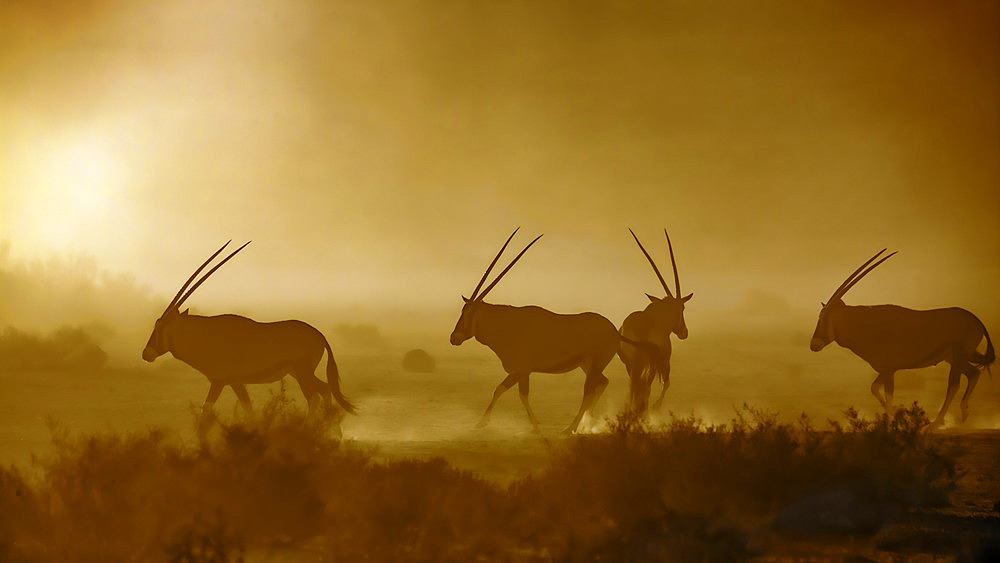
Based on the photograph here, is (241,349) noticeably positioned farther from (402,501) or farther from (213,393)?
(402,501)

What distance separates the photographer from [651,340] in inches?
637

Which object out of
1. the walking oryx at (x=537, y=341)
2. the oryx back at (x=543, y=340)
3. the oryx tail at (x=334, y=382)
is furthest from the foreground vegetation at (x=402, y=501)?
the oryx back at (x=543, y=340)

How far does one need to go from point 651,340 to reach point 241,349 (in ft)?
23.3

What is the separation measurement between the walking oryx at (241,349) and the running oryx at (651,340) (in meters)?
4.96

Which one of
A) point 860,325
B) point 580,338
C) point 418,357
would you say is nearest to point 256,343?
point 580,338

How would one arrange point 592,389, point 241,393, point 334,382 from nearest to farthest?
point 241,393, point 334,382, point 592,389

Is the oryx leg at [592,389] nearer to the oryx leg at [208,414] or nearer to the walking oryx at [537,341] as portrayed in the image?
the walking oryx at [537,341]

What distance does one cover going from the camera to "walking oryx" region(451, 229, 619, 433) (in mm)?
15195

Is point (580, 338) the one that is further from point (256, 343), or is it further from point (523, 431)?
point (256, 343)

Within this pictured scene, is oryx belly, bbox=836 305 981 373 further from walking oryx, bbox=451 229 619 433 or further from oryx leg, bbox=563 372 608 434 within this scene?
oryx leg, bbox=563 372 608 434

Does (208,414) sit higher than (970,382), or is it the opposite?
(970,382)

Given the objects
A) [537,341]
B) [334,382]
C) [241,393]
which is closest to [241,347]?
[241,393]

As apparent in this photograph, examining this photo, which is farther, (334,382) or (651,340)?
(651,340)

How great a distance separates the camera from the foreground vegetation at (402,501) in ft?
29.6
